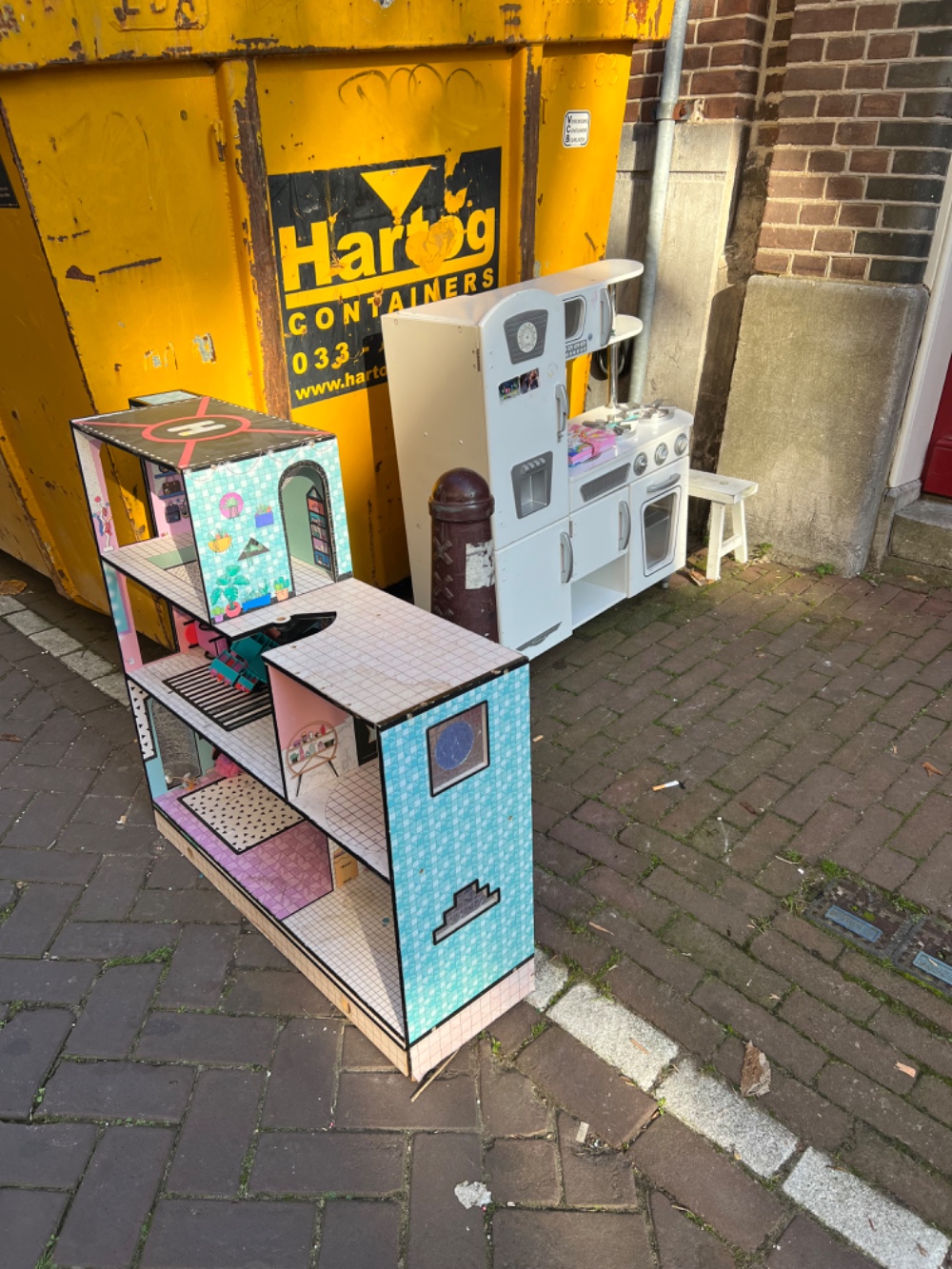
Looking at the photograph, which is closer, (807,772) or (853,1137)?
(853,1137)

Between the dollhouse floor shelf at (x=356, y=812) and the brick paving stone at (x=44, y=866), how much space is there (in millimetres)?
1370

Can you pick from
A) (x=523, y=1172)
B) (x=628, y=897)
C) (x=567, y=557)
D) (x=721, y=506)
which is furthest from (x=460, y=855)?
(x=721, y=506)

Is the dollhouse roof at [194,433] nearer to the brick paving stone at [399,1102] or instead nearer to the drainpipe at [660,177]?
the brick paving stone at [399,1102]

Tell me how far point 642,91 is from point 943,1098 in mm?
5623

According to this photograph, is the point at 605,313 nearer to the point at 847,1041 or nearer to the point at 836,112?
the point at 836,112

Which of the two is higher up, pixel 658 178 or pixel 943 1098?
pixel 658 178

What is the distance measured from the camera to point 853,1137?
2641 millimetres

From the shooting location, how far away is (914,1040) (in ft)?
9.55

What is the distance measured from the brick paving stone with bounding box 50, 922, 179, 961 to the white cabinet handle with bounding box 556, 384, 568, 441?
2.72 meters

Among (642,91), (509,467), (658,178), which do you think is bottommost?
(509,467)

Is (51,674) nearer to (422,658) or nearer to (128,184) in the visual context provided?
(128,184)

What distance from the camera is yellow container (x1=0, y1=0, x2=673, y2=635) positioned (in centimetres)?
332

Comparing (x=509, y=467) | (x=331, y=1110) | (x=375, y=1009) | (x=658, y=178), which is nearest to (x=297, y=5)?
(x=509, y=467)

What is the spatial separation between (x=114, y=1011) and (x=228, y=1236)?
91 centimetres
